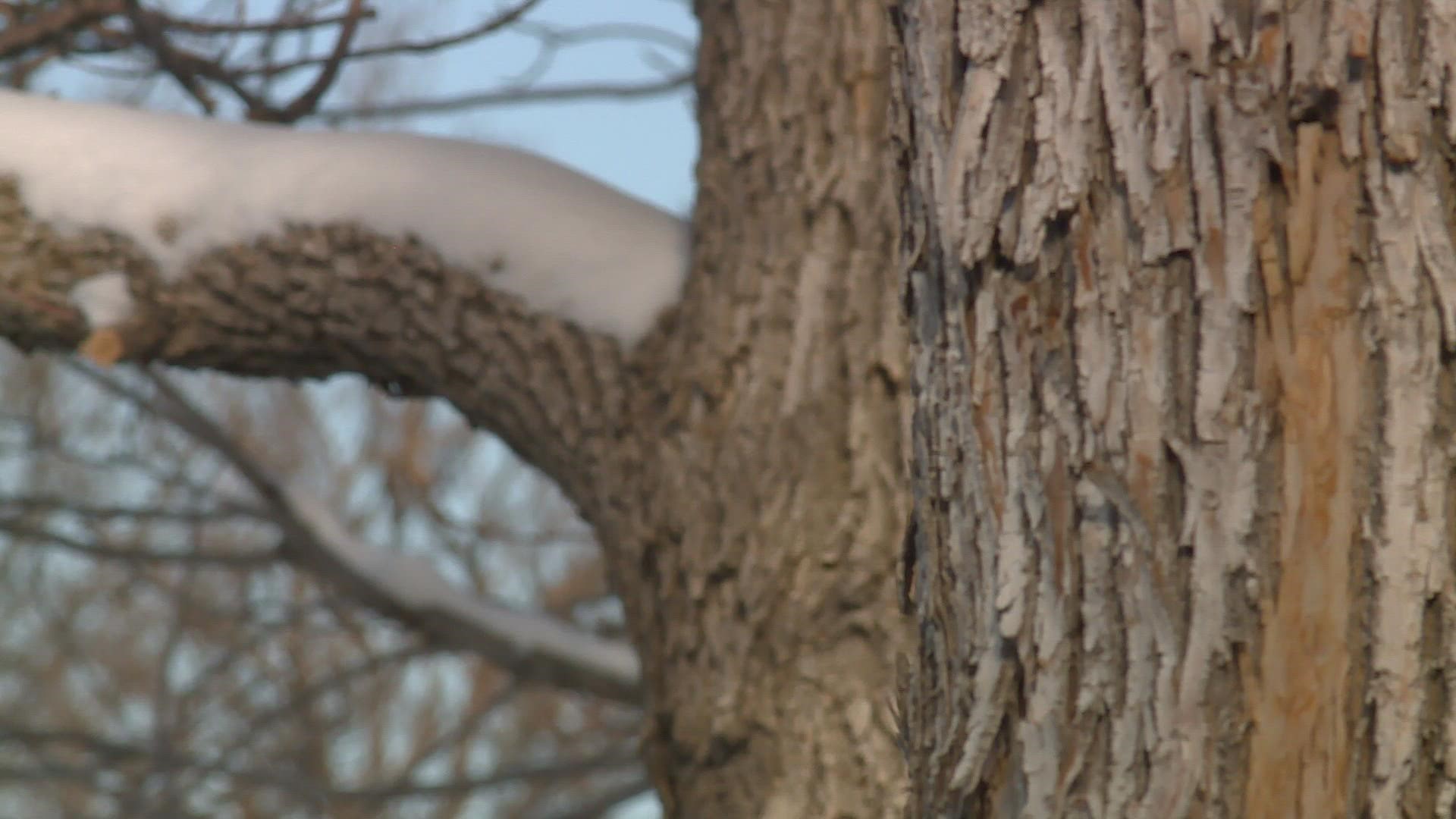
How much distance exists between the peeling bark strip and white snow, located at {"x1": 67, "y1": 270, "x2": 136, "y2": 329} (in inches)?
76.3

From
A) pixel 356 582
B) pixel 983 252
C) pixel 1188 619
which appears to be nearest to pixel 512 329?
pixel 983 252

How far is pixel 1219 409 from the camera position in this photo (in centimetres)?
116

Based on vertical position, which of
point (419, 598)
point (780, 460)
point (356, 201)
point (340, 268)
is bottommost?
point (419, 598)

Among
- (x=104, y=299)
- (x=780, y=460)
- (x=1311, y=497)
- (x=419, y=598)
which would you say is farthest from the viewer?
(x=419, y=598)

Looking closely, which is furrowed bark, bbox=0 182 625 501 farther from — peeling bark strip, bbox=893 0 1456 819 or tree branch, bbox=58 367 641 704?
tree branch, bbox=58 367 641 704

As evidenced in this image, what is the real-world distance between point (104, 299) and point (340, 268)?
0.41 m

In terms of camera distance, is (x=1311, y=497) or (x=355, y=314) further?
(x=355, y=314)

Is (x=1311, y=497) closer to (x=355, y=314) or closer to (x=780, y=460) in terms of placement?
(x=780, y=460)

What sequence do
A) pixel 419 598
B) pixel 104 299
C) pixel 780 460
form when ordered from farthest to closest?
Result: pixel 419 598 < pixel 104 299 < pixel 780 460

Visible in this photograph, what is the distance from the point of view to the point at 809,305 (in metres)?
2.60

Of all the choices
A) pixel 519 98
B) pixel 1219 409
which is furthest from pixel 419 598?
pixel 1219 409

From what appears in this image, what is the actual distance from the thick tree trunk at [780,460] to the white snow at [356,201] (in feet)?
0.48

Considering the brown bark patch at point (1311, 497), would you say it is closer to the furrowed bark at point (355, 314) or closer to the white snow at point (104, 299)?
the furrowed bark at point (355, 314)

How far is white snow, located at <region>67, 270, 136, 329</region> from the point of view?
2.74 meters
